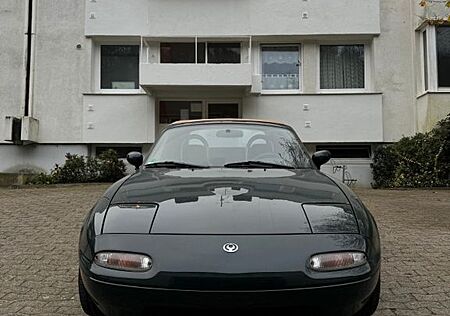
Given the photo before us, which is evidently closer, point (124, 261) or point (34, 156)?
point (124, 261)

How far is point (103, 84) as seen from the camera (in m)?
13.5

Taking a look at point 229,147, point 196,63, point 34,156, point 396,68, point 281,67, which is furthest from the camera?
point 281,67

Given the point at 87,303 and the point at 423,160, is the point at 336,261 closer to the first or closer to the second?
the point at 87,303

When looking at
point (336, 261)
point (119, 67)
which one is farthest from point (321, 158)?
point (119, 67)

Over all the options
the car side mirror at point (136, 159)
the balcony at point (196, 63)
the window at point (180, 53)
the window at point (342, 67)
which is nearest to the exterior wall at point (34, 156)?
the balcony at point (196, 63)

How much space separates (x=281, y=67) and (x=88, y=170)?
6.00m

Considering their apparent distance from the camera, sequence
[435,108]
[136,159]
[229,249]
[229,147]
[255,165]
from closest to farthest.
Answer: [229,249]
[255,165]
[229,147]
[136,159]
[435,108]

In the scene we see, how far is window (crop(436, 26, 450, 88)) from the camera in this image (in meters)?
12.4

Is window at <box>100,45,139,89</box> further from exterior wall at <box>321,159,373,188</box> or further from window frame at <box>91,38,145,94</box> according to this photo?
exterior wall at <box>321,159,373,188</box>

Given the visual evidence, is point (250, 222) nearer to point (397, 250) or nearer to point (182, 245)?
point (182, 245)

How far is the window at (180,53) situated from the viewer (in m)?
13.5

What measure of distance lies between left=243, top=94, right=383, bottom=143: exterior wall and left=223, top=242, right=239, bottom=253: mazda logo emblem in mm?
10542

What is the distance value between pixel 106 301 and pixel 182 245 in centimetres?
48

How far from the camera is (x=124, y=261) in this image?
243 cm
